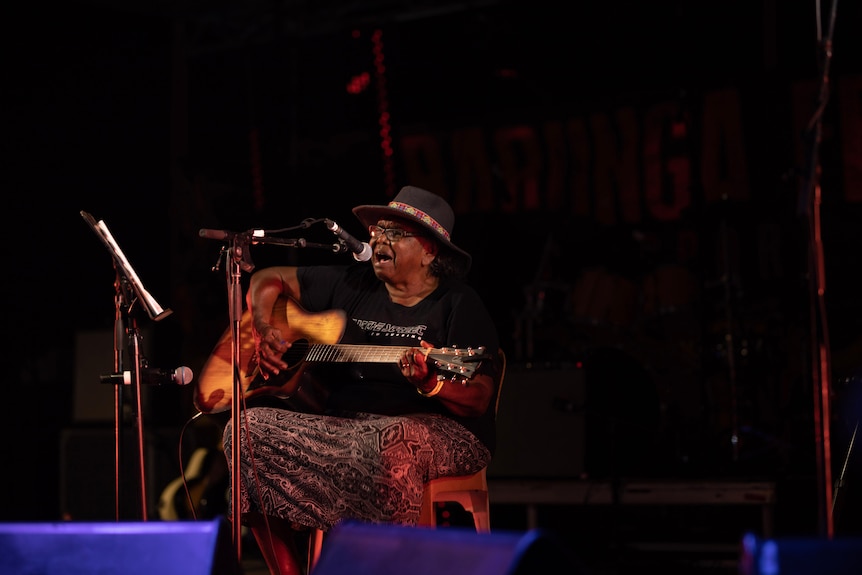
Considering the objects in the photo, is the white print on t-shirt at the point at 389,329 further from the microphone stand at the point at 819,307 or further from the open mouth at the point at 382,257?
the microphone stand at the point at 819,307

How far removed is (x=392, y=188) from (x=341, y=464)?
14.3ft

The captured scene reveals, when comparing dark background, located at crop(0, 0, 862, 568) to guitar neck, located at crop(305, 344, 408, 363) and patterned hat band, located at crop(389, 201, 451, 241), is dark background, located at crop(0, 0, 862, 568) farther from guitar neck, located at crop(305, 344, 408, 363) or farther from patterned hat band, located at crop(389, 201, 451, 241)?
guitar neck, located at crop(305, 344, 408, 363)

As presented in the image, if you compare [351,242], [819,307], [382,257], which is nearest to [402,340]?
[382,257]

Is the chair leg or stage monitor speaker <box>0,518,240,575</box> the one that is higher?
stage monitor speaker <box>0,518,240,575</box>

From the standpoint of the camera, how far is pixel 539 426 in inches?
224

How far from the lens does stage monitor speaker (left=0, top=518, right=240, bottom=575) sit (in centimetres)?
202

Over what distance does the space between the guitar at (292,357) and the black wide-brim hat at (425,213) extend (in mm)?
423

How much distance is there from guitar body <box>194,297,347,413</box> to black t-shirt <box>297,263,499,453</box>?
6 centimetres

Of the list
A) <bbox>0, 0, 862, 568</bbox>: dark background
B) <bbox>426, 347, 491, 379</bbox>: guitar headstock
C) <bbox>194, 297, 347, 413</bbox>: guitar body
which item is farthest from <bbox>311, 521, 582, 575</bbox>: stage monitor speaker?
<bbox>0, 0, 862, 568</bbox>: dark background

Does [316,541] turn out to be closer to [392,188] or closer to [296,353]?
[296,353]

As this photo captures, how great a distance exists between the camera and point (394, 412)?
3656 millimetres

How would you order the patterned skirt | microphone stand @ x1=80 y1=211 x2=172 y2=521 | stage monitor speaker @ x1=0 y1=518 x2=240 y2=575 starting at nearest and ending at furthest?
stage monitor speaker @ x1=0 y1=518 x2=240 y2=575, microphone stand @ x1=80 y1=211 x2=172 y2=521, the patterned skirt

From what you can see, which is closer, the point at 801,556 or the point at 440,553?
the point at 801,556

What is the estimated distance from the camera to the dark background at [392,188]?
673cm
